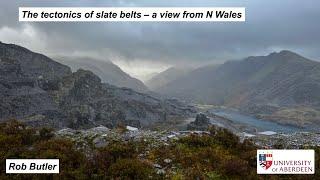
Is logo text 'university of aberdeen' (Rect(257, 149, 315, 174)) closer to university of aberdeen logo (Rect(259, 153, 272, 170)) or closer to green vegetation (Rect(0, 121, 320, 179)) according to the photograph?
university of aberdeen logo (Rect(259, 153, 272, 170))

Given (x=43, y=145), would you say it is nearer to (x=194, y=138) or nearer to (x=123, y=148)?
(x=123, y=148)

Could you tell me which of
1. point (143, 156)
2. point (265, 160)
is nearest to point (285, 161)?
point (265, 160)

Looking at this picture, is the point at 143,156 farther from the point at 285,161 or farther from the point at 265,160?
the point at 285,161

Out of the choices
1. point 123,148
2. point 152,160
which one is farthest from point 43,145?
point 152,160

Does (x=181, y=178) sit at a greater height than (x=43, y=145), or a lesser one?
lesser

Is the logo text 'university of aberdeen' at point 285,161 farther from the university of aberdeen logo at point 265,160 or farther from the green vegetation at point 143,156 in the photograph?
the green vegetation at point 143,156

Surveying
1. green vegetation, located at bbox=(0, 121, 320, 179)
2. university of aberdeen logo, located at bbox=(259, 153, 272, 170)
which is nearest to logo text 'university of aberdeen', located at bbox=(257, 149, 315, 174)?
university of aberdeen logo, located at bbox=(259, 153, 272, 170)

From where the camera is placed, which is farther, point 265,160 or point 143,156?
point 143,156

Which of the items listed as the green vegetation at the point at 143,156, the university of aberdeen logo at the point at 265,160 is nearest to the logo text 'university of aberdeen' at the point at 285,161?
the university of aberdeen logo at the point at 265,160
